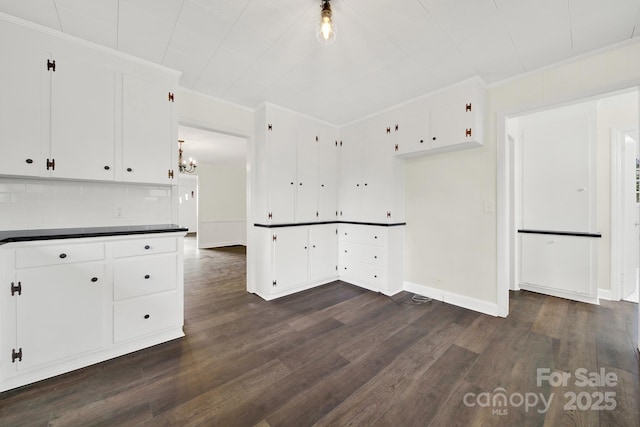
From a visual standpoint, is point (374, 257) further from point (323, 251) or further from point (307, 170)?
point (307, 170)

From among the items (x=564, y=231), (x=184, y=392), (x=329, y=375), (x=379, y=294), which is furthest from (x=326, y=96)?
(x=564, y=231)

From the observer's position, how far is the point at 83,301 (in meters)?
1.85

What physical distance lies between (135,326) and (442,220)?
3.39 meters

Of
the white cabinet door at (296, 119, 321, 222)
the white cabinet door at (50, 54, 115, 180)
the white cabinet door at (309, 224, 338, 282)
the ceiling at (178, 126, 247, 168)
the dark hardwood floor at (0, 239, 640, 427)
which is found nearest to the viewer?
the dark hardwood floor at (0, 239, 640, 427)

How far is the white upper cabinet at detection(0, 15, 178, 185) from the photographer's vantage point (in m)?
1.82

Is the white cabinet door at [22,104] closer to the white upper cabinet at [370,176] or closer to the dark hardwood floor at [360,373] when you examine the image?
the dark hardwood floor at [360,373]

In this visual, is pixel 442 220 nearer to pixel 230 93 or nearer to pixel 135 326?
pixel 230 93

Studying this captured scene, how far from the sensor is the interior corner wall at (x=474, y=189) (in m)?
2.18

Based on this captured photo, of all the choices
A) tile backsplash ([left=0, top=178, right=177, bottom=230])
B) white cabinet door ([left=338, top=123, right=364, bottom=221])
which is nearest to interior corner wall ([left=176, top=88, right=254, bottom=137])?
tile backsplash ([left=0, top=178, right=177, bottom=230])

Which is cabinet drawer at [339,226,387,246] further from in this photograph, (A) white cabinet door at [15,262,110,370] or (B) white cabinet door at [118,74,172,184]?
(A) white cabinet door at [15,262,110,370]

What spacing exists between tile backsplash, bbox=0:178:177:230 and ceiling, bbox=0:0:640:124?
1.23 meters

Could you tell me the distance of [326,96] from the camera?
3059mm

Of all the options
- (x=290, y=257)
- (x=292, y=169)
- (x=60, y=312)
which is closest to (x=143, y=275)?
(x=60, y=312)

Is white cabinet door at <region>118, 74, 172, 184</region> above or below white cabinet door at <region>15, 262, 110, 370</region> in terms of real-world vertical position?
above
